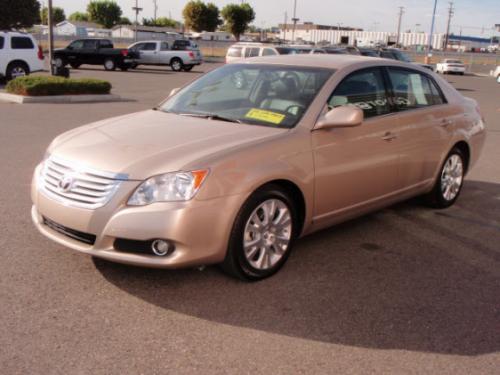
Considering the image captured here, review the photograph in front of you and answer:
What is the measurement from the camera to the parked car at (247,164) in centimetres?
378

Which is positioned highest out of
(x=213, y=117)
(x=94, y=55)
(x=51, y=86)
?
(x=213, y=117)

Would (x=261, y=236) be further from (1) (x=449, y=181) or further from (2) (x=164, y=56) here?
(2) (x=164, y=56)

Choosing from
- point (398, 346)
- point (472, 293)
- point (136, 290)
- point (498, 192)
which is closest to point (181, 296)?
point (136, 290)

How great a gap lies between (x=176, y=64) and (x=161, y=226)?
30893 millimetres

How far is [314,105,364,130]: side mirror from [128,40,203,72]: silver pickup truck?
2980 centimetres

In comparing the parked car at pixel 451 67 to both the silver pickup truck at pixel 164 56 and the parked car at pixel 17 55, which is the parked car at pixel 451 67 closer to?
the silver pickup truck at pixel 164 56

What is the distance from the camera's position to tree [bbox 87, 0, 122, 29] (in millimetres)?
129750

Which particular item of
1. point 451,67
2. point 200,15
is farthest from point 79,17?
point 451,67

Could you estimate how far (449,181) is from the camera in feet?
21.2

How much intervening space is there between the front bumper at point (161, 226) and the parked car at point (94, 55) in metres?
28.6

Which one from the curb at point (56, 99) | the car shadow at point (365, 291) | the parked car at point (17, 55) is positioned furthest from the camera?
the parked car at point (17, 55)

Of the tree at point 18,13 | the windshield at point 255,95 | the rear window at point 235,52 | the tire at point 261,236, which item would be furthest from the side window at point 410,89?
the tree at point 18,13

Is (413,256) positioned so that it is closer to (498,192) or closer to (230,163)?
(230,163)

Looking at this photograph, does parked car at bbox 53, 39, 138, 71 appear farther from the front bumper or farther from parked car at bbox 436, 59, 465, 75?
the front bumper
